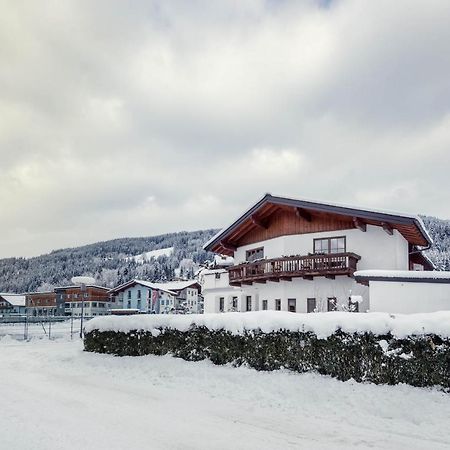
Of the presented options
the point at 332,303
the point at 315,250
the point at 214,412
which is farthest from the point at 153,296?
the point at 214,412

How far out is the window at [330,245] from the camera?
25734mm

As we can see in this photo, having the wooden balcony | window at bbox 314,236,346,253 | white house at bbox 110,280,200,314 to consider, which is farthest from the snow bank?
white house at bbox 110,280,200,314

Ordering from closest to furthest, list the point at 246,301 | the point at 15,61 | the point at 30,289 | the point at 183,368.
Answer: the point at 183,368, the point at 15,61, the point at 246,301, the point at 30,289

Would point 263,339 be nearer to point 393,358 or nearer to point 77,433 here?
point 393,358

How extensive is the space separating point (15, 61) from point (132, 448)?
14027 mm

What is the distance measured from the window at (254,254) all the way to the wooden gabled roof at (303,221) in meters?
0.72

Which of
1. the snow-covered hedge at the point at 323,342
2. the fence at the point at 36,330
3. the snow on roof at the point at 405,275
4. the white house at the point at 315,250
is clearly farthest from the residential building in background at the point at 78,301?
the snow-covered hedge at the point at 323,342

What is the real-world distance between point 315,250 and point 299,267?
1828 millimetres

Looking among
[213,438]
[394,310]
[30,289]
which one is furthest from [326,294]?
[30,289]

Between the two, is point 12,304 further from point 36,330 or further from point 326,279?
point 326,279

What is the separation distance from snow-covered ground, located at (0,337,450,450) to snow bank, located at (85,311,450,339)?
130 centimetres

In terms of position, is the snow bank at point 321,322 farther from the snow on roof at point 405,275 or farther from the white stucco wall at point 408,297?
the white stucco wall at point 408,297

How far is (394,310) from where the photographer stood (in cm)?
2084

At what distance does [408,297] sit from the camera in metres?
20.7
